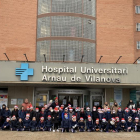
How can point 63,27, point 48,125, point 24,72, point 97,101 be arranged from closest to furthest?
point 48,125 → point 24,72 → point 97,101 → point 63,27

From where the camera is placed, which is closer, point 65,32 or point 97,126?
point 97,126

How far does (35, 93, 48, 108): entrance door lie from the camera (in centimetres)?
1830

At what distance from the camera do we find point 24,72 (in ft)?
51.7

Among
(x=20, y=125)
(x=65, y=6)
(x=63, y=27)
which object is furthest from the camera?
(x=65, y=6)

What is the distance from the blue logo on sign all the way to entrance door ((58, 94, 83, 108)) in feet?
12.5

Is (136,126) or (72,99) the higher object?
(72,99)

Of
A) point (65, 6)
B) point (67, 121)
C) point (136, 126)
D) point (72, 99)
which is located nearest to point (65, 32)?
point (65, 6)

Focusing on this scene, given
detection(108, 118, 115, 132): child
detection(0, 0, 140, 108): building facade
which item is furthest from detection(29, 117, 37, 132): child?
detection(0, 0, 140, 108): building facade

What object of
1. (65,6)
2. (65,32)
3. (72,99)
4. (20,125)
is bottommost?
(20,125)

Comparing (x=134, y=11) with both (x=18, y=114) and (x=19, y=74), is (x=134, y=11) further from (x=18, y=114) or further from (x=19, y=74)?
(x=18, y=114)

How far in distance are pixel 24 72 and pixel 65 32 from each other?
5.83 m

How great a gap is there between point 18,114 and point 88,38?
10158 millimetres

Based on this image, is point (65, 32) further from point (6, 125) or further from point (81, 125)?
point (6, 125)

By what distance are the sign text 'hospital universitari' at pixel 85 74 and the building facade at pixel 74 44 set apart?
0.08m
